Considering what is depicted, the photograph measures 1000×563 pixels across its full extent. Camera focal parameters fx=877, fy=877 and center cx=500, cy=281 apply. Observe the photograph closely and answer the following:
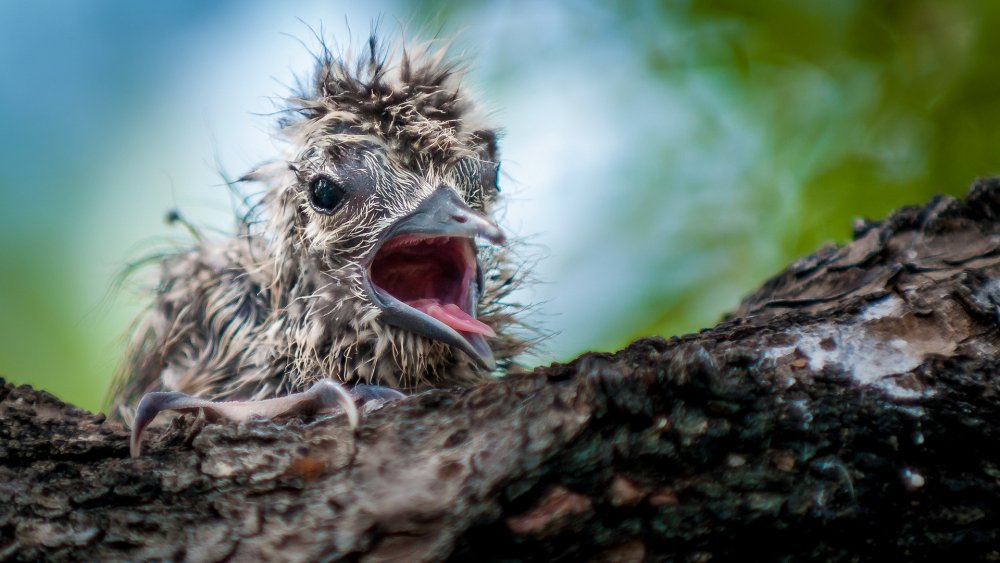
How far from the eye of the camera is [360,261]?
1.88 meters

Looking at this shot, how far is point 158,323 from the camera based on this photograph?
7.24 ft

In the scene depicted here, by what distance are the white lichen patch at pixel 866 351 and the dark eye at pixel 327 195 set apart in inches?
40.6

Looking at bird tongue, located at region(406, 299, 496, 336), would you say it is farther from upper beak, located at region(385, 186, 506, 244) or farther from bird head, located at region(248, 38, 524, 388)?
upper beak, located at region(385, 186, 506, 244)

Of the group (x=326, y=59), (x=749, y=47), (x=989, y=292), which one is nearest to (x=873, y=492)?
(x=989, y=292)

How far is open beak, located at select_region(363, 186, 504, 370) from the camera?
5.57 ft

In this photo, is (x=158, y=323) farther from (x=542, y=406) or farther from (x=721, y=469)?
(x=721, y=469)

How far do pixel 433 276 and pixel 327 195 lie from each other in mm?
292

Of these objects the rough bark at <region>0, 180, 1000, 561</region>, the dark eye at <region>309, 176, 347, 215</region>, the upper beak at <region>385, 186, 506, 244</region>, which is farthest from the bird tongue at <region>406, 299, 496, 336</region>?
the rough bark at <region>0, 180, 1000, 561</region>

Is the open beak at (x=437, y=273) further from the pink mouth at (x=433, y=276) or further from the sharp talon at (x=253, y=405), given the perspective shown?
the sharp talon at (x=253, y=405)

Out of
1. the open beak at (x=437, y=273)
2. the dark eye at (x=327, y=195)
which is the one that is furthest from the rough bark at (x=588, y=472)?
the dark eye at (x=327, y=195)

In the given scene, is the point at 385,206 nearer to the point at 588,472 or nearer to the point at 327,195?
the point at 327,195

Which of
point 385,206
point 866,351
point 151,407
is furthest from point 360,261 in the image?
point 866,351

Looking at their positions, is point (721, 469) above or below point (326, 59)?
below

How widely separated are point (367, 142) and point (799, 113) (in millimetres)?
1691
